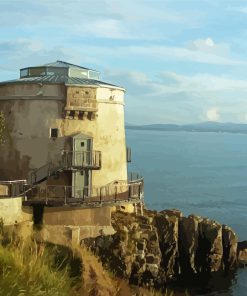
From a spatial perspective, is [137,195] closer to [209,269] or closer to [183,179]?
[209,269]

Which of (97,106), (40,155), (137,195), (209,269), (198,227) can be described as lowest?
(209,269)

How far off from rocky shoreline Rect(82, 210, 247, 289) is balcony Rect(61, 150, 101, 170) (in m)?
3.74

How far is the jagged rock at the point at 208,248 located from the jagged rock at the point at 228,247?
792 millimetres

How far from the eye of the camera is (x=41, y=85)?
28.5 meters

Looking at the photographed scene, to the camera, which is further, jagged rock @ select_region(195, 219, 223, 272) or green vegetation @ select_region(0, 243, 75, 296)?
jagged rock @ select_region(195, 219, 223, 272)

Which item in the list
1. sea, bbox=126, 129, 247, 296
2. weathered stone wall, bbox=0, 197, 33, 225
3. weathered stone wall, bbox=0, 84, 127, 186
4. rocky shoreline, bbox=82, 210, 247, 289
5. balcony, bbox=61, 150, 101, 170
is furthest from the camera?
sea, bbox=126, 129, 247, 296

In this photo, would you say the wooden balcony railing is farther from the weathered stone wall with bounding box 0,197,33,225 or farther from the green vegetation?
the green vegetation

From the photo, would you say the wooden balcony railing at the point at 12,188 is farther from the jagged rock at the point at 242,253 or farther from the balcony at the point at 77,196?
the jagged rock at the point at 242,253

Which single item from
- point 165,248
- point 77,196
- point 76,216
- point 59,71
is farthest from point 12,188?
point 165,248

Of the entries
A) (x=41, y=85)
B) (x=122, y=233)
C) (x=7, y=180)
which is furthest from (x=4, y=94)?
(x=122, y=233)

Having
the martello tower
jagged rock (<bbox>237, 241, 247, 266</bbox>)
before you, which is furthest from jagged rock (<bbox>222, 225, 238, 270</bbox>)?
the martello tower

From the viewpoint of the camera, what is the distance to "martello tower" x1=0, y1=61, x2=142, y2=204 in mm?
28375

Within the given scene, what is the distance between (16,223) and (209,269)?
14303 mm

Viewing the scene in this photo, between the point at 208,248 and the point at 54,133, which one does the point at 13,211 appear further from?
the point at 208,248
